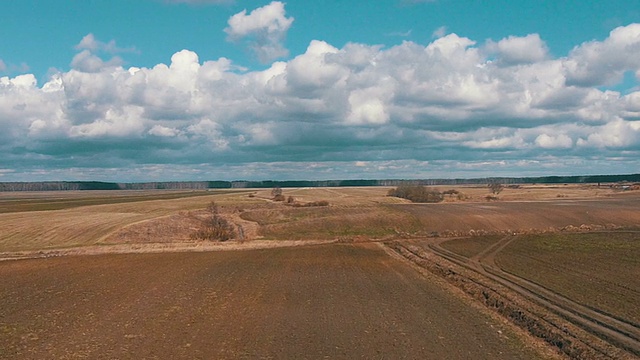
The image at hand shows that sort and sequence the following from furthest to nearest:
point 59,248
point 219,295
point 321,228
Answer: point 321,228
point 59,248
point 219,295

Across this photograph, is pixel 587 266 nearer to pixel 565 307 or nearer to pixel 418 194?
pixel 565 307

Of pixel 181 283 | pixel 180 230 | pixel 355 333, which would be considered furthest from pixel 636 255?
pixel 180 230

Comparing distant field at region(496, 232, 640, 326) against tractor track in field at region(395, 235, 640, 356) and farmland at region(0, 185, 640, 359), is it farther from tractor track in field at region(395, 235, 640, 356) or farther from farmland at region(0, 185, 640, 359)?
tractor track in field at region(395, 235, 640, 356)

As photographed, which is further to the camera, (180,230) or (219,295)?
(180,230)

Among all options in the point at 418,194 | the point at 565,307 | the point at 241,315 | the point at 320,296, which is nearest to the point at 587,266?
the point at 565,307

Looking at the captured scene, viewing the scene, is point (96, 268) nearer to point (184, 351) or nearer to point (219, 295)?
point (219, 295)

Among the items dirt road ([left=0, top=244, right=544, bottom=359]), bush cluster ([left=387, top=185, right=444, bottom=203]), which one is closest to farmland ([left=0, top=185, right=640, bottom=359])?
dirt road ([left=0, top=244, right=544, bottom=359])

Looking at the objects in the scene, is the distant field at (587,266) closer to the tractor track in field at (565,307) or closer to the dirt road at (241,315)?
the tractor track in field at (565,307)
